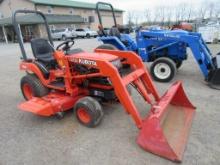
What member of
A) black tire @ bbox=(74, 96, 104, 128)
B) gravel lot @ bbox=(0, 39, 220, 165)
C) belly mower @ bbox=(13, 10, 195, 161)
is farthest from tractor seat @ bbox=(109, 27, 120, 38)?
black tire @ bbox=(74, 96, 104, 128)

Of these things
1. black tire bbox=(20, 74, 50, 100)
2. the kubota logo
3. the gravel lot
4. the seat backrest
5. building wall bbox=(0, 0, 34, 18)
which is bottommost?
the gravel lot

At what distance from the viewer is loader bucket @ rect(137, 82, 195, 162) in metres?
2.66

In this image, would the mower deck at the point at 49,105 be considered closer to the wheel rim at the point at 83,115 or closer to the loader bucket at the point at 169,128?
the wheel rim at the point at 83,115

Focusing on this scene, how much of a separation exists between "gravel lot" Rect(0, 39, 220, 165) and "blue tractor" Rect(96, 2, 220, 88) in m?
1.24

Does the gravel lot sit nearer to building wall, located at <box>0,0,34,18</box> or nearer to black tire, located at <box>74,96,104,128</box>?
black tire, located at <box>74,96,104,128</box>

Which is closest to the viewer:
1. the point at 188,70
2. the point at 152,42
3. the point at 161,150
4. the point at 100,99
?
the point at 161,150

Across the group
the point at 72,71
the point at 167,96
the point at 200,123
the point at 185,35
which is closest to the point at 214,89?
the point at 185,35

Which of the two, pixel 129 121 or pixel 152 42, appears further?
pixel 152 42

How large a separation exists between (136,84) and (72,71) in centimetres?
116

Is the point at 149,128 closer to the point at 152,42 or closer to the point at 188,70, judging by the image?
the point at 152,42

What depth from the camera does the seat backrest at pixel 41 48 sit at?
174 inches

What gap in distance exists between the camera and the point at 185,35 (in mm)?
5684

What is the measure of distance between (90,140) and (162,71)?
11.4 ft

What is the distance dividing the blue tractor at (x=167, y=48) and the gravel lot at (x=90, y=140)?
1236 millimetres
